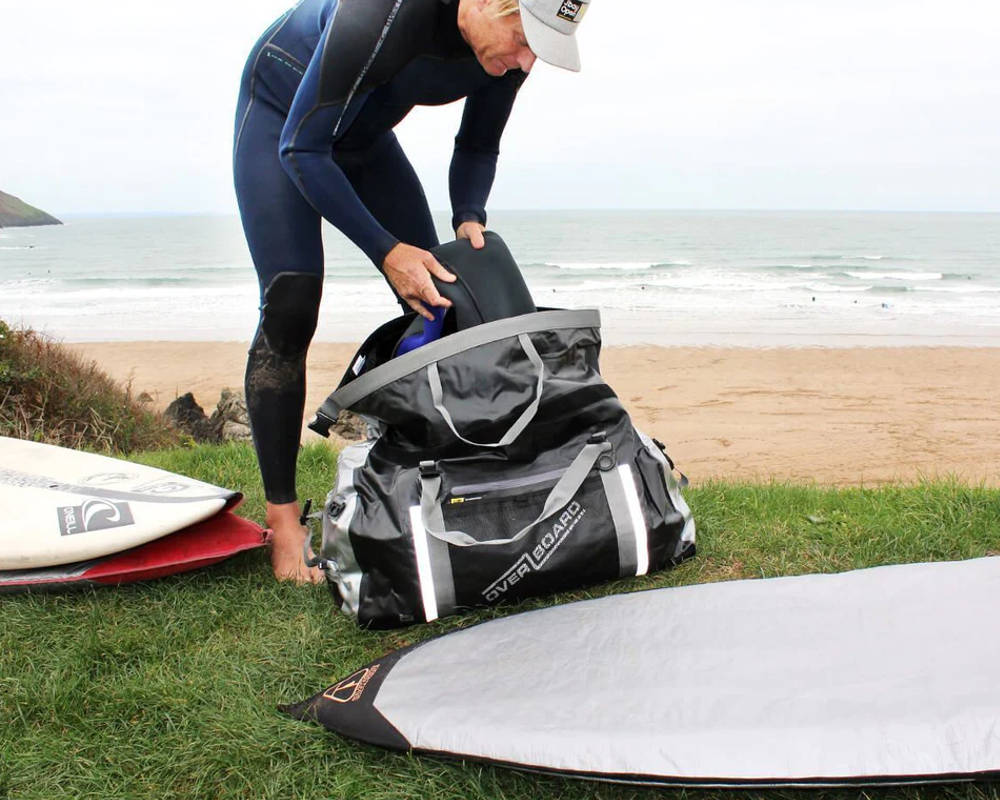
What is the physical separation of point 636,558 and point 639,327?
11.1 m

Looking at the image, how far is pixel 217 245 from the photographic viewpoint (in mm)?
31453

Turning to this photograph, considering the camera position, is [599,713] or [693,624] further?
[693,624]

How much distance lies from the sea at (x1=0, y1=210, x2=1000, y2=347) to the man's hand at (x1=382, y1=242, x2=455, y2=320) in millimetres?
5243

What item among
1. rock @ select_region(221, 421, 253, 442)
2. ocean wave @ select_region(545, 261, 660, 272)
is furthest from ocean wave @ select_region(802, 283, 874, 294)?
rock @ select_region(221, 421, 253, 442)

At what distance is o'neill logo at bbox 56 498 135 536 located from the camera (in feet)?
7.44

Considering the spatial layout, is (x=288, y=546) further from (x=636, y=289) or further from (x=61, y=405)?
(x=636, y=289)

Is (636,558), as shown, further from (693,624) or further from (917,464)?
(917,464)

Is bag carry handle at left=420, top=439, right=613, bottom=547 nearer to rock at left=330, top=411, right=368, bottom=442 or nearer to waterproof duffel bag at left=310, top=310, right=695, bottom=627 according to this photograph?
waterproof duffel bag at left=310, top=310, right=695, bottom=627

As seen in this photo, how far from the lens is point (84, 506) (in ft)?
7.71

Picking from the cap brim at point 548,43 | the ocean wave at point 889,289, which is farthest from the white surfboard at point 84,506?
the ocean wave at point 889,289

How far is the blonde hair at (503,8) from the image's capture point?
6.40 feet

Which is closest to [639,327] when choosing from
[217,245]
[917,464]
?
[917,464]

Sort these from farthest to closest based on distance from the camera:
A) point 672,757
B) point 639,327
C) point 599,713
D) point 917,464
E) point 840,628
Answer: point 639,327
point 917,464
point 840,628
point 599,713
point 672,757

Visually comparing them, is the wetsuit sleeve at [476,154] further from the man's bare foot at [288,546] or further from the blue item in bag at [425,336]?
the man's bare foot at [288,546]
